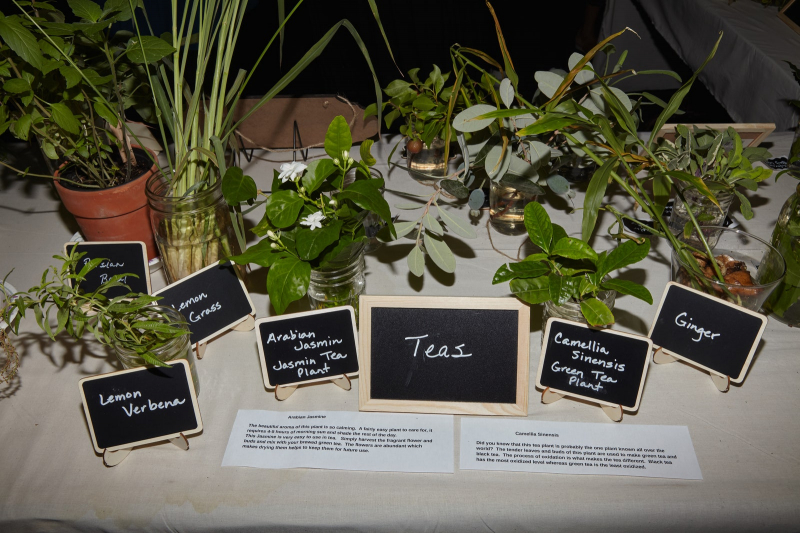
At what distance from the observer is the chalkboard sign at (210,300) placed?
919 mm

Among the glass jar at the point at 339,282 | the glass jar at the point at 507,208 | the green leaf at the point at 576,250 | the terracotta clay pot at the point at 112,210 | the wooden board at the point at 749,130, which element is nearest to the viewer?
the green leaf at the point at 576,250

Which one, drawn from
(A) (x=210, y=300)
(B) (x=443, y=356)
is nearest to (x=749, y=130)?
(B) (x=443, y=356)

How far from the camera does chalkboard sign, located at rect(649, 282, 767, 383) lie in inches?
31.3

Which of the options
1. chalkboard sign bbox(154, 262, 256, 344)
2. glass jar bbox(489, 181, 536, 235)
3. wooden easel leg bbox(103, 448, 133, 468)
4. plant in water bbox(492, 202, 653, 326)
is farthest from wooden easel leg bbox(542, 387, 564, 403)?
wooden easel leg bbox(103, 448, 133, 468)

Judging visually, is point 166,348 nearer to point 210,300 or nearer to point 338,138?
point 210,300

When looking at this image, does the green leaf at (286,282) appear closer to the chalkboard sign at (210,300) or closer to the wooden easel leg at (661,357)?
the chalkboard sign at (210,300)

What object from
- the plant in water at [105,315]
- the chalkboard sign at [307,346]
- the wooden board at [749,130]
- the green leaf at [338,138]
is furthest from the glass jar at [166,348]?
the wooden board at [749,130]

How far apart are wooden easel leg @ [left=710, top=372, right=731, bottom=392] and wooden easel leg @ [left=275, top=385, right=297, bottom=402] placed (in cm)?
65

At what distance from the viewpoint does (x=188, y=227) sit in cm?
95

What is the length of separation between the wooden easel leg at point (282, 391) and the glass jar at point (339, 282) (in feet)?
0.45

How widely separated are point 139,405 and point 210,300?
8.6 inches

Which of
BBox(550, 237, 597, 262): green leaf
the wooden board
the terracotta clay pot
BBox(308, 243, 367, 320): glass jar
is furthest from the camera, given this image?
the wooden board

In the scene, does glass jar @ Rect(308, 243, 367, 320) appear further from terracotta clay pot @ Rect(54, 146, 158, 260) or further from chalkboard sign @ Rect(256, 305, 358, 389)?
terracotta clay pot @ Rect(54, 146, 158, 260)

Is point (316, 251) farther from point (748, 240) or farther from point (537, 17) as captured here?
point (537, 17)
